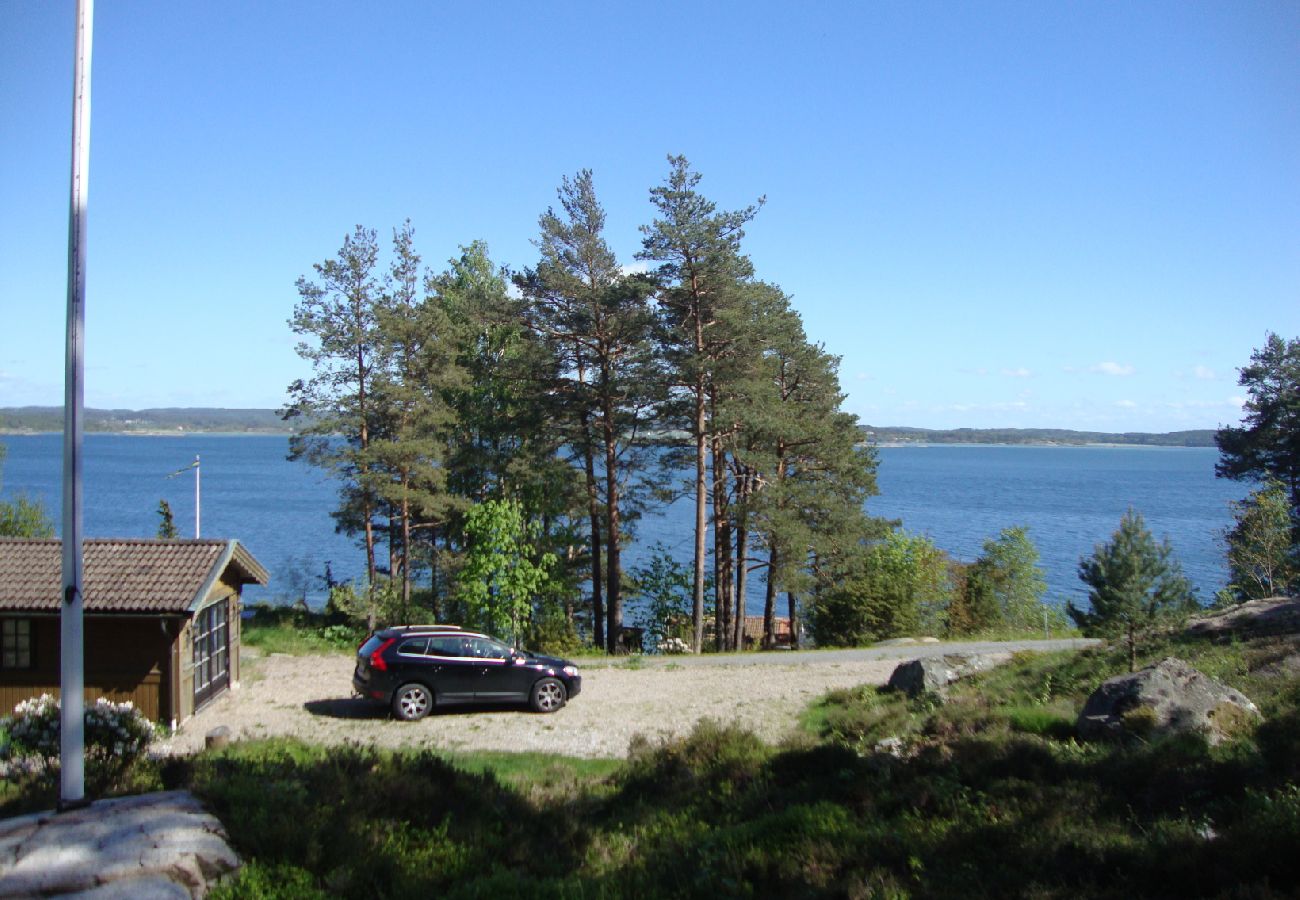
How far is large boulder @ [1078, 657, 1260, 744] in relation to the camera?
9477 mm

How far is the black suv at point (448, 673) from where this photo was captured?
16.3m

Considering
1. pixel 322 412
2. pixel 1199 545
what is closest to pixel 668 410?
pixel 322 412

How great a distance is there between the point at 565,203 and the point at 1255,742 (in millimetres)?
24289

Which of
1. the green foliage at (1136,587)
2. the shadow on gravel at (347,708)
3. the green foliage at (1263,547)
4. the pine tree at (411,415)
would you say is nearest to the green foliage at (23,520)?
the pine tree at (411,415)

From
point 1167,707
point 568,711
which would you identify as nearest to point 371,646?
point 568,711

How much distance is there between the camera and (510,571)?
89.0 feet

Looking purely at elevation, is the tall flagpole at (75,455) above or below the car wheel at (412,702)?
above

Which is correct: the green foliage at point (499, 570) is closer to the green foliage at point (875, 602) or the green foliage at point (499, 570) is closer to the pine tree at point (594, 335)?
the pine tree at point (594, 335)

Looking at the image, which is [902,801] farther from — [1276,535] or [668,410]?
[1276,535]

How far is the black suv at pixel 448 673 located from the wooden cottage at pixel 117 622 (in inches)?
118

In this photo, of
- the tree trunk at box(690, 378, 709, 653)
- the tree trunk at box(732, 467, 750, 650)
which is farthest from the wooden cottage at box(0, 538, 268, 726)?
the tree trunk at box(732, 467, 750, 650)

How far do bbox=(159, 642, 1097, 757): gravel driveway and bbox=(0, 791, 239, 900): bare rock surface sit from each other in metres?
6.22

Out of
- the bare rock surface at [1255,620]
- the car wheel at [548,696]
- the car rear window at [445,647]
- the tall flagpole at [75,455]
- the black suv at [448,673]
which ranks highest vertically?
the tall flagpole at [75,455]

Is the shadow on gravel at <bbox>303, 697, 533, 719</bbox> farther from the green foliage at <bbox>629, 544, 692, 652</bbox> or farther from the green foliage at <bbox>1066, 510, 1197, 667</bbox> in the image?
the green foliage at <bbox>629, 544, 692, 652</bbox>
